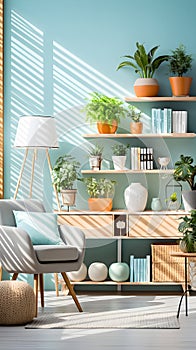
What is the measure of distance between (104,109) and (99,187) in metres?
0.69

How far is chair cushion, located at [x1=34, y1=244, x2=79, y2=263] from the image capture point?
505cm

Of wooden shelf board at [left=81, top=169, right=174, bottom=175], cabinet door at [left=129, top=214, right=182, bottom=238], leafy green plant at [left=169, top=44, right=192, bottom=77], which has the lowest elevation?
cabinet door at [left=129, top=214, right=182, bottom=238]

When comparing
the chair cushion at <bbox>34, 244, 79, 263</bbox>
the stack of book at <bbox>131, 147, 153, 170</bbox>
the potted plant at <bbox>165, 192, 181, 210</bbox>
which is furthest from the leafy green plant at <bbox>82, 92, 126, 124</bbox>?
the chair cushion at <bbox>34, 244, 79, 263</bbox>

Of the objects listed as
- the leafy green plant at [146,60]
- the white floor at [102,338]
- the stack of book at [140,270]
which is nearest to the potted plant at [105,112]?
the leafy green plant at [146,60]

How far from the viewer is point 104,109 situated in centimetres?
632

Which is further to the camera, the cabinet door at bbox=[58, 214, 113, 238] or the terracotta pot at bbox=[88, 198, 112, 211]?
the terracotta pot at bbox=[88, 198, 112, 211]

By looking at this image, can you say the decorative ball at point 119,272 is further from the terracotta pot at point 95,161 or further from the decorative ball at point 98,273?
the terracotta pot at point 95,161

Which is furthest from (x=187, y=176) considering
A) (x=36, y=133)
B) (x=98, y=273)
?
(x=36, y=133)

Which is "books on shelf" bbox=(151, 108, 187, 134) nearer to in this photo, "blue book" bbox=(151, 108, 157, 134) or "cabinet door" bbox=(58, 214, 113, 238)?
"blue book" bbox=(151, 108, 157, 134)

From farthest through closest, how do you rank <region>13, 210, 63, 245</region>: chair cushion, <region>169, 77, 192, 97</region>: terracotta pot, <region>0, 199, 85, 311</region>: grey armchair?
1. <region>169, 77, 192, 97</region>: terracotta pot
2. <region>13, 210, 63, 245</region>: chair cushion
3. <region>0, 199, 85, 311</region>: grey armchair

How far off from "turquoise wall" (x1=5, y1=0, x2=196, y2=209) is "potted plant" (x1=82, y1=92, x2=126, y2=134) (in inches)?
6.3

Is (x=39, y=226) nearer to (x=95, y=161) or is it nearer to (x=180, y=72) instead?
(x=95, y=161)

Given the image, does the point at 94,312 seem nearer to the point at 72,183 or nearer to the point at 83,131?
the point at 72,183

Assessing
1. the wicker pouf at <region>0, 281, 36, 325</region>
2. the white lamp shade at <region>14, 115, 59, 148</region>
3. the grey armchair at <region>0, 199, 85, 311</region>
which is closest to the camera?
the wicker pouf at <region>0, 281, 36, 325</region>
